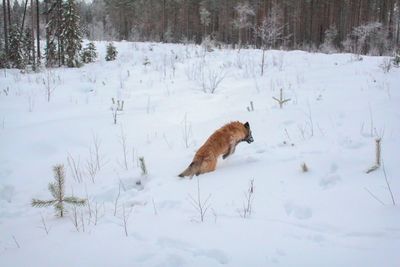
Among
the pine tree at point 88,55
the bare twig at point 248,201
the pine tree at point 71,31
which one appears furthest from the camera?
the pine tree at point 71,31

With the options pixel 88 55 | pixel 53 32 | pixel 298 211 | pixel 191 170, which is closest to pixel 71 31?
pixel 88 55

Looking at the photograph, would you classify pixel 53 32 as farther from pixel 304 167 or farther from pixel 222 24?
pixel 222 24

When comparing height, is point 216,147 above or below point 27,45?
below

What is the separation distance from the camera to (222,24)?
141 feet

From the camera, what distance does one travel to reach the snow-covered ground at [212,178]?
2.75 meters

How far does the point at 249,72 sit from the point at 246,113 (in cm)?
469

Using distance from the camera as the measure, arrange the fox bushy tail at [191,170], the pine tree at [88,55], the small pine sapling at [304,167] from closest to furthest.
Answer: the small pine sapling at [304,167] < the fox bushy tail at [191,170] < the pine tree at [88,55]

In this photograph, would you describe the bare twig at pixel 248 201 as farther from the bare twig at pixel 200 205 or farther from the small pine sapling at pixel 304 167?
the small pine sapling at pixel 304 167

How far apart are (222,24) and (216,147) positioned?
40.8 m

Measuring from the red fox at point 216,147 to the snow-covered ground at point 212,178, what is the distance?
0.51ft

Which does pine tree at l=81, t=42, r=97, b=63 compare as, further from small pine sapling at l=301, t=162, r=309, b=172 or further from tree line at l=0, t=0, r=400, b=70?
small pine sapling at l=301, t=162, r=309, b=172

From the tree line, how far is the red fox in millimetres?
13930

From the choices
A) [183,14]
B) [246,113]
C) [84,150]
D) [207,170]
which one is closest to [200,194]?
[207,170]

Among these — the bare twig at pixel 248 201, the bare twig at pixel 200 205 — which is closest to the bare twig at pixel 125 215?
the bare twig at pixel 200 205
